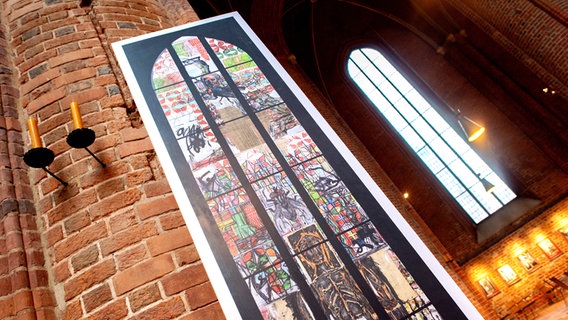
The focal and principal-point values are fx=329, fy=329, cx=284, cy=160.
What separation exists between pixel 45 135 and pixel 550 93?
8690mm

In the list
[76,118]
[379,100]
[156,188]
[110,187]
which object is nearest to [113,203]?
[110,187]

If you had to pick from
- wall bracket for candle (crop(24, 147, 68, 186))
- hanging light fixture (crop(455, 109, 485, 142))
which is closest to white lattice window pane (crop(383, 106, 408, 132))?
hanging light fixture (crop(455, 109, 485, 142))

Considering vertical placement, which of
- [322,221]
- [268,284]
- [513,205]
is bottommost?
[513,205]

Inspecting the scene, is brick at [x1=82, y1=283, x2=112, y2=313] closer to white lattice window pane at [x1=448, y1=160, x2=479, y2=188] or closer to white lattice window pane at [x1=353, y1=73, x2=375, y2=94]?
white lattice window pane at [x1=448, y1=160, x2=479, y2=188]

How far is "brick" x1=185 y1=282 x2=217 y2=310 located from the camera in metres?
1.25

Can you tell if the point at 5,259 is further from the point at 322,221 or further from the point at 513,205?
the point at 513,205

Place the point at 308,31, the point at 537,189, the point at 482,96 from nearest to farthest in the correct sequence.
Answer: the point at 537,189 < the point at 482,96 < the point at 308,31

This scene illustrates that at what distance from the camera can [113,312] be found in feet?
4.00

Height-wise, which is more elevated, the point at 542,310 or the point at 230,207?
the point at 230,207

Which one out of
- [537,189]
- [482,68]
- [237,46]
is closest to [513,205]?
[537,189]

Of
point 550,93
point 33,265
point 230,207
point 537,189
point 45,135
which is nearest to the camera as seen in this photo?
point 230,207

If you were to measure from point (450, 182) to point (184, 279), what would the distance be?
9324mm

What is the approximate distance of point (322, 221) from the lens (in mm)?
1255

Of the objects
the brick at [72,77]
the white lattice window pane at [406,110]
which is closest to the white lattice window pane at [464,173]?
the white lattice window pane at [406,110]
